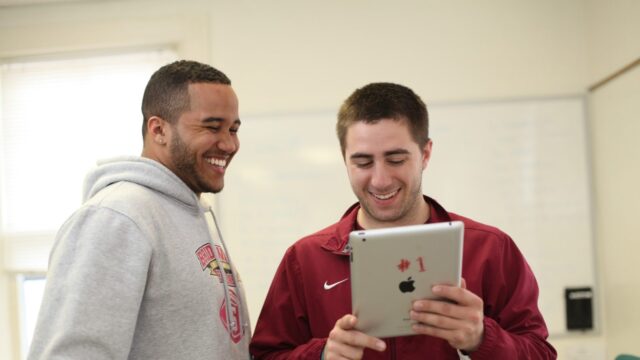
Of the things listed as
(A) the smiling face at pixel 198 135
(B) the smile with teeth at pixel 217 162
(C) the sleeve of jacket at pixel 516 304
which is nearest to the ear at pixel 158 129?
(A) the smiling face at pixel 198 135

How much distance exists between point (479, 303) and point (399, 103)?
53 centimetres

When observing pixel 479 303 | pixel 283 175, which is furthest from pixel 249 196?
pixel 479 303

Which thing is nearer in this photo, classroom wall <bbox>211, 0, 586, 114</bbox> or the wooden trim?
the wooden trim

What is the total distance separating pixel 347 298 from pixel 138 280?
0.50m

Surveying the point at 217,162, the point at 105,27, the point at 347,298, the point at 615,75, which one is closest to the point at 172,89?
the point at 217,162

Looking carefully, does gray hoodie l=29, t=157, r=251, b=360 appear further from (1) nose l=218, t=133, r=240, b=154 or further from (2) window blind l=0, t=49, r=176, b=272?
(2) window blind l=0, t=49, r=176, b=272

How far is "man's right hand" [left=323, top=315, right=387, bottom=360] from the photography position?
1.14 meters

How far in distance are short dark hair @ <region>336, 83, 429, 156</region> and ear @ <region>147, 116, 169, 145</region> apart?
43 cm

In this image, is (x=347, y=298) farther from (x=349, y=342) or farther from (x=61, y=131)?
(x=61, y=131)

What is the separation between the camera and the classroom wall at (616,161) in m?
2.51

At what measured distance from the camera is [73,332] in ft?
3.47

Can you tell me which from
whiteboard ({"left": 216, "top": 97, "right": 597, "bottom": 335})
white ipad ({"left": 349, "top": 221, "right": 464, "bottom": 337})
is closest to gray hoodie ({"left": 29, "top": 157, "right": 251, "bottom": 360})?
white ipad ({"left": 349, "top": 221, "right": 464, "bottom": 337})

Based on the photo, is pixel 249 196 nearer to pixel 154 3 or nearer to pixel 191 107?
pixel 154 3

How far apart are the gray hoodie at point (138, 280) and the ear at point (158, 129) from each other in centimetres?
8
